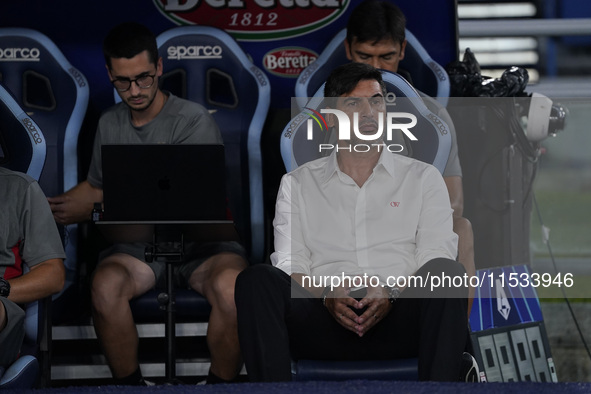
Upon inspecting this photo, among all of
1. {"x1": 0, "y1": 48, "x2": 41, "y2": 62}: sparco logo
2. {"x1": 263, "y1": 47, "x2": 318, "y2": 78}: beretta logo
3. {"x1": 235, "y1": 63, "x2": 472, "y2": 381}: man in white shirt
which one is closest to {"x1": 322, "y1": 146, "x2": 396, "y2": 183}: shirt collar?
{"x1": 235, "y1": 63, "x2": 472, "y2": 381}: man in white shirt

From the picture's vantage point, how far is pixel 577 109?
13.3ft

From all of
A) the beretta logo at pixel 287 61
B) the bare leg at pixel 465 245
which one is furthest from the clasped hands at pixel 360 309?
the beretta logo at pixel 287 61

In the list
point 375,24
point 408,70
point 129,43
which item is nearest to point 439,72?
point 408,70

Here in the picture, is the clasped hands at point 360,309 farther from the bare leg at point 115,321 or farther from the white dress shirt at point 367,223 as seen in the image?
the bare leg at point 115,321

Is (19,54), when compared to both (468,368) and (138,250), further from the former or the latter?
(468,368)

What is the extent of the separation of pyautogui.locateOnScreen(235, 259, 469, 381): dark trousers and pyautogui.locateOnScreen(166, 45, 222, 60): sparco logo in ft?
4.15

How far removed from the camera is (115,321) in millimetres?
2564

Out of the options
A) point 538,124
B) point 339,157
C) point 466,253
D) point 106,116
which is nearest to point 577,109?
point 538,124

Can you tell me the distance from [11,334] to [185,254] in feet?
2.62

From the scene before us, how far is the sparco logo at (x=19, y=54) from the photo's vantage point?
10.1 feet

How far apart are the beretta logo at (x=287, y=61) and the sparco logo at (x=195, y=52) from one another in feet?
1.40

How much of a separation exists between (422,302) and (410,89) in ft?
2.62

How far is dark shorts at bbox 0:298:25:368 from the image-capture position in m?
2.06

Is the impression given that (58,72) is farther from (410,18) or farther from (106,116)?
(410,18)
